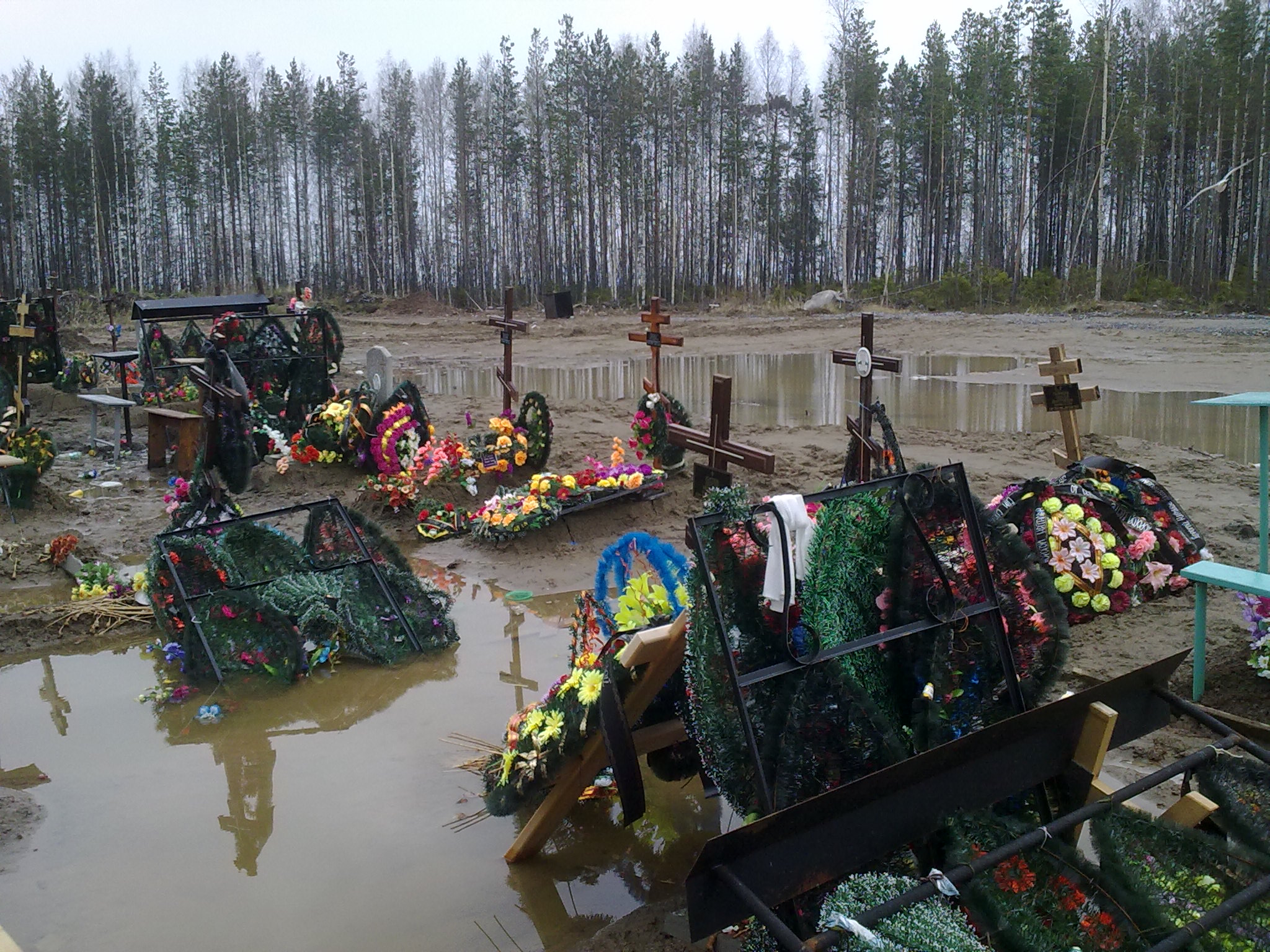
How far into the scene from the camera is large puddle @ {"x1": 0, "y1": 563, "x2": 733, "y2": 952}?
11.9ft

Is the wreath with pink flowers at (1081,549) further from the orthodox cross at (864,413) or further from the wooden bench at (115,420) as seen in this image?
the wooden bench at (115,420)

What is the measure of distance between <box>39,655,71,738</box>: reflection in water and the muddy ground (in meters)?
0.40

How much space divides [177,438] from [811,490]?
24.3 feet

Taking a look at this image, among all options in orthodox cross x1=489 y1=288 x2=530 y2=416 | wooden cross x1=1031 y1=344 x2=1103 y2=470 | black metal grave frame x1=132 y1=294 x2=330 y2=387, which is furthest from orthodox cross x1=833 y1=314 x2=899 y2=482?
black metal grave frame x1=132 y1=294 x2=330 y2=387

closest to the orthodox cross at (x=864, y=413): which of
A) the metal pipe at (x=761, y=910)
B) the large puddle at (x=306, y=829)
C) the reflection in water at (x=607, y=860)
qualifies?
the large puddle at (x=306, y=829)

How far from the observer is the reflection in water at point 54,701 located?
5.49 m

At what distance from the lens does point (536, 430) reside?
996 cm

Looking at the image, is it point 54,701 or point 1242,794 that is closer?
point 1242,794

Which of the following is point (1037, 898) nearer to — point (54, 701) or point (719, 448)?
point (54, 701)

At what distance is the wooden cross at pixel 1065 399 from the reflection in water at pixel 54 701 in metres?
6.43

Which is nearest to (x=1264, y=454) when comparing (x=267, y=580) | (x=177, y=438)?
(x=267, y=580)

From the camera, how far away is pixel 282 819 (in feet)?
14.4

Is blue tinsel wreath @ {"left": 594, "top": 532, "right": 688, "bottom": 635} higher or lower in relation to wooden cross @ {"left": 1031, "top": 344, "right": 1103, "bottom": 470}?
lower

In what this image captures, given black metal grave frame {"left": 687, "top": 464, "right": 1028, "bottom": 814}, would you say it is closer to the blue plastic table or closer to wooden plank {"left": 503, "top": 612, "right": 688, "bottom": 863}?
wooden plank {"left": 503, "top": 612, "right": 688, "bottom": 863}
